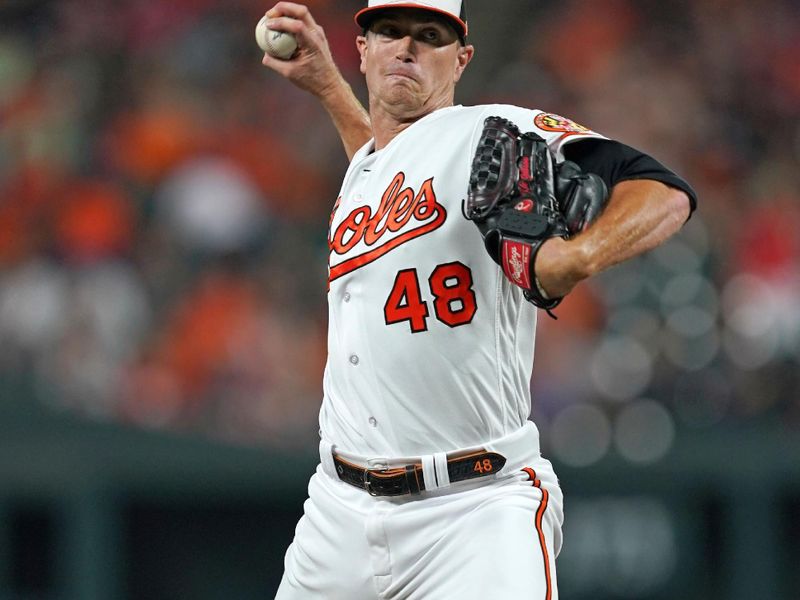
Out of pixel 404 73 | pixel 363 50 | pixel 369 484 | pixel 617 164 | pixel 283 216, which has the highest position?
pixel 283 216

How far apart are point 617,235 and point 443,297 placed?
538 mm

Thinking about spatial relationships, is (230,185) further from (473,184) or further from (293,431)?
(473,184)

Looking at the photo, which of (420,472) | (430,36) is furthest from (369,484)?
(430,36)

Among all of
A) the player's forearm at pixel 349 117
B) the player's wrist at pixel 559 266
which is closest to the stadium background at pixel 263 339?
the player's forearm at pixel 349 117

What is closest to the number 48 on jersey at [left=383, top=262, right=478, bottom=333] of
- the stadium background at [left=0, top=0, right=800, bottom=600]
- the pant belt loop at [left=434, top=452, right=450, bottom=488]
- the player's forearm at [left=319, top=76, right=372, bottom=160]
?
the pant belt loop at [left=434, top=452, right=450, bottom=488]

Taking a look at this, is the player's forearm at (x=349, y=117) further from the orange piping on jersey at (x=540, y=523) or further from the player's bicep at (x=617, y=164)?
the orange piping on jersey at (x=540, y=523)

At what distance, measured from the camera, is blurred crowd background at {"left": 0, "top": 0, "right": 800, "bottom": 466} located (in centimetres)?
627

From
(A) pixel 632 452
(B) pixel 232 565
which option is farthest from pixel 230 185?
(A) pixel 632 452

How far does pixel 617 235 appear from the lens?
2.32 m

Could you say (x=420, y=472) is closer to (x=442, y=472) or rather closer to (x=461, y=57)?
(x=442, y=472)

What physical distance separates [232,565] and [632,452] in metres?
1.99

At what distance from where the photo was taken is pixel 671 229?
242cm

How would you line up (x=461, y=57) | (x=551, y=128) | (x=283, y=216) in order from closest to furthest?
(x=551, y=128) → (x=461, y=57) → (x=283, y=216)

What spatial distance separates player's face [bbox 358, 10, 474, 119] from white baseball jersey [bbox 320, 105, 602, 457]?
132 mm
